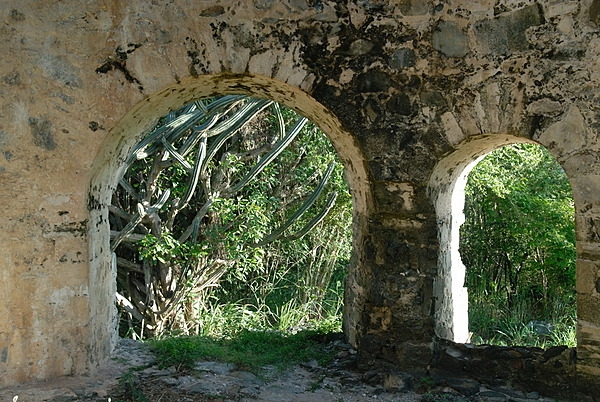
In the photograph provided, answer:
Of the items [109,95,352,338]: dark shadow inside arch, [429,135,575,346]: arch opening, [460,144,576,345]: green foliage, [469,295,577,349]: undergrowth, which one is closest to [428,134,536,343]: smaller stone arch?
[429,135,575,346]: arch opening

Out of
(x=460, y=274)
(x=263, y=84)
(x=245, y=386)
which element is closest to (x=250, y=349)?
(x=245, y=386)

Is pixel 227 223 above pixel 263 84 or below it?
below

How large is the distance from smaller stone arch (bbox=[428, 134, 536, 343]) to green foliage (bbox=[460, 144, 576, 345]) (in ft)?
7.07

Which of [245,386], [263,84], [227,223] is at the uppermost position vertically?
[263,84]

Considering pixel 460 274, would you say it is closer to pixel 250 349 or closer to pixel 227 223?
pixel 250 349

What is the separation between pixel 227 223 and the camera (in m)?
6.79

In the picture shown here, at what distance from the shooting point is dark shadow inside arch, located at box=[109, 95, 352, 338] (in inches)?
254

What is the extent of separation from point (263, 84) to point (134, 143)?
3.30 feet

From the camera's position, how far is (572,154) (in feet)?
11.5

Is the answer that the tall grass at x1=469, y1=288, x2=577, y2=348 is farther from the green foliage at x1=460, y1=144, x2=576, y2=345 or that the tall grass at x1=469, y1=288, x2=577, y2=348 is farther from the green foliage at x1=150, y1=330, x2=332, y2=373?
the green foliage at x1=150, y1=330, x2=332, y2=373

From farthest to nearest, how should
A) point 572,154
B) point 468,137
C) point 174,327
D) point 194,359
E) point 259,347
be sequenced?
point 174,327
point 259,347
point 194,359
point 468,137
point 572,154

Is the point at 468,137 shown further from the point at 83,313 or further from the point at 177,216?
the point at 177,216

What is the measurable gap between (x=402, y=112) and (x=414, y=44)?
395 millimetres

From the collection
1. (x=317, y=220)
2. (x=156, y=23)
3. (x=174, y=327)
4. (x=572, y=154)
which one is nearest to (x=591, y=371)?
(x=572, y=154)
